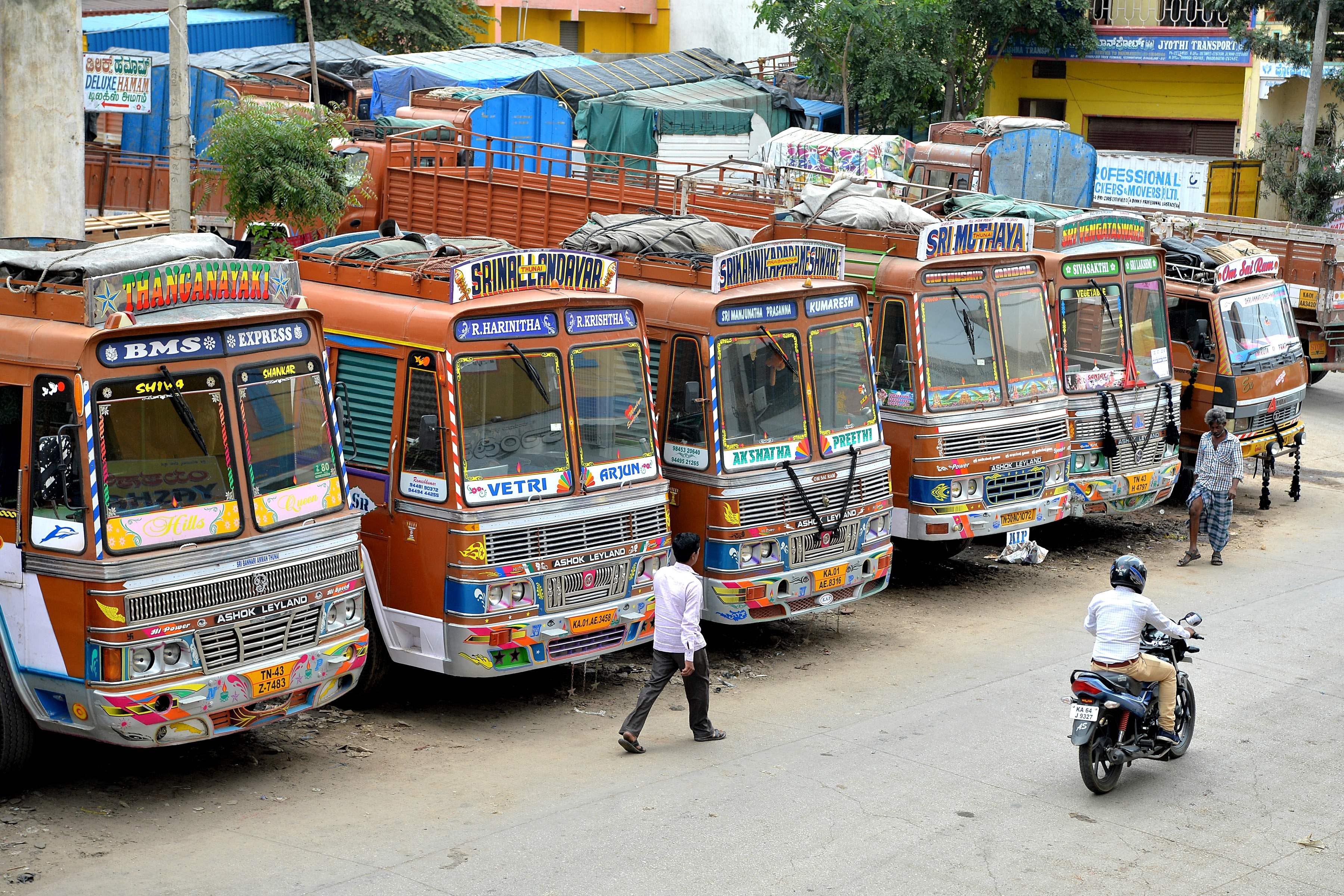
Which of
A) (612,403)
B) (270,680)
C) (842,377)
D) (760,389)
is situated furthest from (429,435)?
(842,377)

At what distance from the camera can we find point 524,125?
2638 cm

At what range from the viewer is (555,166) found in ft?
79.6

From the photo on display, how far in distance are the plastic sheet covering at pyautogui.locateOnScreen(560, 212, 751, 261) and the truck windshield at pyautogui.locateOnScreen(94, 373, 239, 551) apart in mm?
4366

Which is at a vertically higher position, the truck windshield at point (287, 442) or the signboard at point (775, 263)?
the signboard at point (775, 263)

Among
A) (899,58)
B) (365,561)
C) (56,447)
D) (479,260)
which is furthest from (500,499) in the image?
(899,58)

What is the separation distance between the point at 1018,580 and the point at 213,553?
28.2 ft

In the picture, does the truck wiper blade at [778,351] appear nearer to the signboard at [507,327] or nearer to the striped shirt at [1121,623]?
the signboard at [507,327]

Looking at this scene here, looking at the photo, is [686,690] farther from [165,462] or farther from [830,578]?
[165,462]

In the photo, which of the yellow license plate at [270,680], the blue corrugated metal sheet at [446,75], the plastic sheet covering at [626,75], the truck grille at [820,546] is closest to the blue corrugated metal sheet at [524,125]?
the blue corrugated metal sheet at [446,75]

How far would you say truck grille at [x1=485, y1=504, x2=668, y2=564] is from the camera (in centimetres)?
938

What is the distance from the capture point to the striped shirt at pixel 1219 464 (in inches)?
585

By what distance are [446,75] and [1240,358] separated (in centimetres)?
1961

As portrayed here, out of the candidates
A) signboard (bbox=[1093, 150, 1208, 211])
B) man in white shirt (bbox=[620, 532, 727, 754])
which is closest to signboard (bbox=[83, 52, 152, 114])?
man in white shirt (bbox=[620, 532, 727, 754])

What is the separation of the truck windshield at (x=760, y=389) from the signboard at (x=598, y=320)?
0.87m
